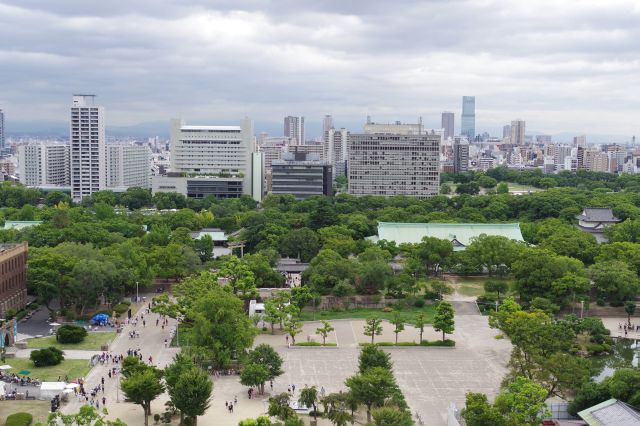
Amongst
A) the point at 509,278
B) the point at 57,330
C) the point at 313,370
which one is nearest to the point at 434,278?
the point at 509,278

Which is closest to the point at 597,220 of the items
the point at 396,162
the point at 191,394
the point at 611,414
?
the point at 396,162

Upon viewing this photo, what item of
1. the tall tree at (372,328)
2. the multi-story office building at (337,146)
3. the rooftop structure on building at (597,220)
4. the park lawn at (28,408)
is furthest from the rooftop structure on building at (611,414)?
the multi-story office building at (337,146)

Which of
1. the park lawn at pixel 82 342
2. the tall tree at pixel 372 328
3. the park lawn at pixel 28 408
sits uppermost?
the tall tree at pixel 372 328

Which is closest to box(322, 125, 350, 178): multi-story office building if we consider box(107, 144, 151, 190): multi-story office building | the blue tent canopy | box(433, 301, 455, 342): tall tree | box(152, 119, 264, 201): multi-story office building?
box(107, 144, 151, 190): multi-story office building

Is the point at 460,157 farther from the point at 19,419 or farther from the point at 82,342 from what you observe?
the point at 19,419

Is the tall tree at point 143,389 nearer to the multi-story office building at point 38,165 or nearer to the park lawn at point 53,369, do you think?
the park lawn at point 53,369

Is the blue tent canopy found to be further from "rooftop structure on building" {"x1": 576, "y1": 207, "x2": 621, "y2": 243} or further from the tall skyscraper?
the tall skyscraper
